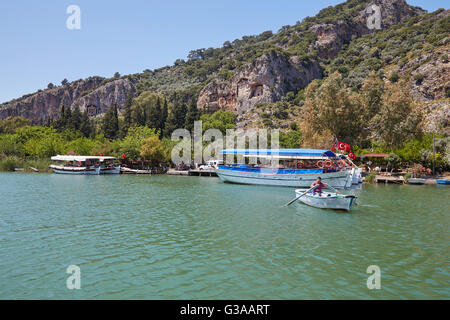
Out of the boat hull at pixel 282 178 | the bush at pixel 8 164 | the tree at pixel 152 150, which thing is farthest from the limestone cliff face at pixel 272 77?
the boat hull at pixel 282 178

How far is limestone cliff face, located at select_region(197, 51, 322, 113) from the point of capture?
394 ft

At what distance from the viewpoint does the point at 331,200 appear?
21.8m

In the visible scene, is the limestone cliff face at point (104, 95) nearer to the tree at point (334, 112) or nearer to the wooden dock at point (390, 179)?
the tree at point (334, 112)

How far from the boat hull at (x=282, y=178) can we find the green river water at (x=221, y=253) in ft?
54.6

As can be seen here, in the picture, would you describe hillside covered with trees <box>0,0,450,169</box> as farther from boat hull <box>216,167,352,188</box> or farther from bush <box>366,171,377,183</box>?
boat hull <box>216,167,352,188</box>

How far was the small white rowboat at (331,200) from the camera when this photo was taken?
21.2 meters

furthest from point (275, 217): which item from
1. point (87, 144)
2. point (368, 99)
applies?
point (87, 144)

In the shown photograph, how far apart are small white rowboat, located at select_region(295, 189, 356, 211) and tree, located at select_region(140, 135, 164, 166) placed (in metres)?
56.5

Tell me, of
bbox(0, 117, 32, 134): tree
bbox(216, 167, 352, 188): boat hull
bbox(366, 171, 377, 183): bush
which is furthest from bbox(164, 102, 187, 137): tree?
bbox(0, 117, 32, 134): tree

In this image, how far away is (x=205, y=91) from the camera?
13575 centimetres

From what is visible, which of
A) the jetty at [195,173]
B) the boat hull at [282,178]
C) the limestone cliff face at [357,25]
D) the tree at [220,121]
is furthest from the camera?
the limestone cliff face at [357,25]

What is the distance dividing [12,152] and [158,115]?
41.2m

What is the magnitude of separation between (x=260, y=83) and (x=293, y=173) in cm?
8479

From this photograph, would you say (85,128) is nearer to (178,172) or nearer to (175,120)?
(175,120)
